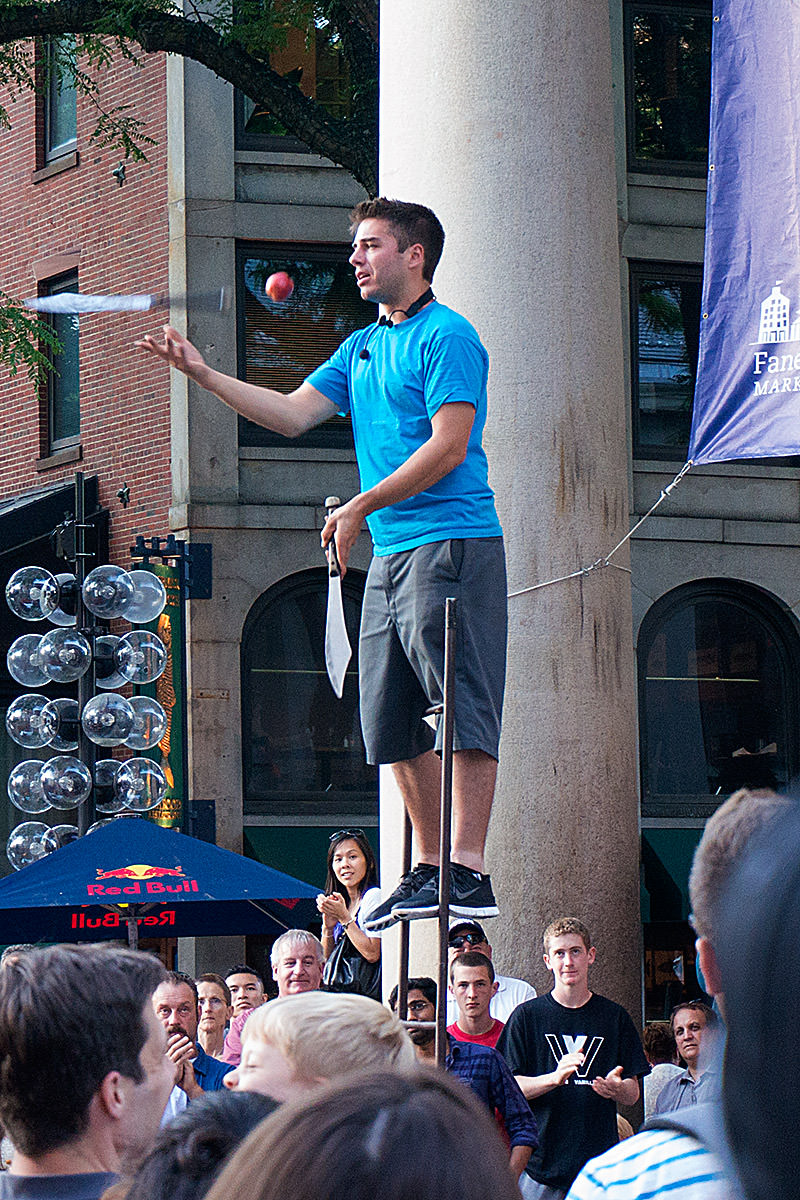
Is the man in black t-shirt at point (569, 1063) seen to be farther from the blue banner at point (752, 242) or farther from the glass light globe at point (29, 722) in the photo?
the glass light globe at point (29, 722)

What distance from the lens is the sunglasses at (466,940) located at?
7215 millimetres

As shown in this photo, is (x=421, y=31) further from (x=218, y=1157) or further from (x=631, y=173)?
(x=631, y=173)

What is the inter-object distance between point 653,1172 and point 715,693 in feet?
54.2

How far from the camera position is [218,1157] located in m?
2.27

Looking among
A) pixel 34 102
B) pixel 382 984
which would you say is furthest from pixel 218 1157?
pixel 34 102

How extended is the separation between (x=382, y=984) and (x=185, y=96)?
1258 cm

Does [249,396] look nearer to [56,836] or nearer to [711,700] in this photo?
A: [56,836]

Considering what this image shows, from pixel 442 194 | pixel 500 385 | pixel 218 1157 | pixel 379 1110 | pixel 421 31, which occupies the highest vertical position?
pixel 421 31

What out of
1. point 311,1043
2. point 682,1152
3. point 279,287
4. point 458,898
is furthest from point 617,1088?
point 682,1152

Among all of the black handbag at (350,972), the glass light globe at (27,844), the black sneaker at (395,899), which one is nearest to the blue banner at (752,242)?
the black handbag at (350,972)

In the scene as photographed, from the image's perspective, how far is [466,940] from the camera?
7262 millimetres

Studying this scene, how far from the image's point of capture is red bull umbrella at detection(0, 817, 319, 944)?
9.88m

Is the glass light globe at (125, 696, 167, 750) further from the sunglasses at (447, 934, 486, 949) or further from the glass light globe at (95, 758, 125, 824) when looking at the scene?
the sunglasses at (447, 934, 486, 949)

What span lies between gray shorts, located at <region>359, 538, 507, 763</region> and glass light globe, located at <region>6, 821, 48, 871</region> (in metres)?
7.83
